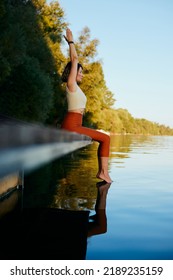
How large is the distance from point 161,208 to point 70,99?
2.14m

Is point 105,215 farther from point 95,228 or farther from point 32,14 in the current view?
point 32,14

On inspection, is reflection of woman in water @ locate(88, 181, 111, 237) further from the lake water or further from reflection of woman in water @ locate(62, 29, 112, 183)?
reflection of woman in water @ locate(62, 29, 112, 183)

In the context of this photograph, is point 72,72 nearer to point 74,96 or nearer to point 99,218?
point 74,96

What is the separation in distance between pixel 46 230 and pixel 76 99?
2.39 metres

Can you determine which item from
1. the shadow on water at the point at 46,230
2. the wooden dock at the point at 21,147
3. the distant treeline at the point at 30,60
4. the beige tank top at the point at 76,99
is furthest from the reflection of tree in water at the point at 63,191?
the distant treeline at the point at 30,60

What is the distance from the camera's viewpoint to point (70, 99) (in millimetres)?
6660

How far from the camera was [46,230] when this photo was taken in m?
4.91

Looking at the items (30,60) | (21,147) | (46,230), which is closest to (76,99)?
(46,230)

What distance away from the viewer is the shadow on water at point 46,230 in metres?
4.07

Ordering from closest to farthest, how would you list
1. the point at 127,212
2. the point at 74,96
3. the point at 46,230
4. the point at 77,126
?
the point at 46,230
the point at 127,212
the point at 74,96
the point at 77,126

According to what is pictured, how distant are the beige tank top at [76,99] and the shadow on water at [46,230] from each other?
1516 millimetres

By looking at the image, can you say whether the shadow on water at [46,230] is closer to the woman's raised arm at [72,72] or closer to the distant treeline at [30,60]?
the woman's raised arm at [72,72]

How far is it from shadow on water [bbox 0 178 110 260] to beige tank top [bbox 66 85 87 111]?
4.97 ft
